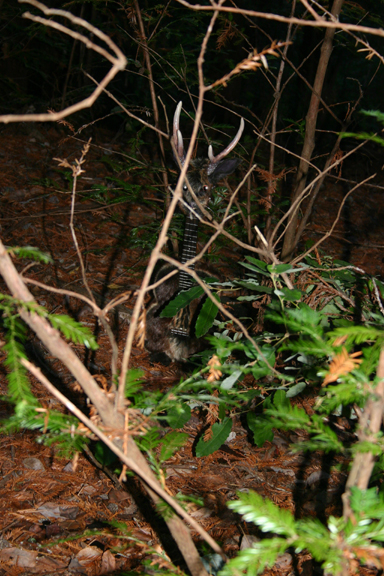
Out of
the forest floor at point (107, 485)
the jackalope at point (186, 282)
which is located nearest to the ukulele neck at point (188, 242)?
the jackalope at point (186, 282)

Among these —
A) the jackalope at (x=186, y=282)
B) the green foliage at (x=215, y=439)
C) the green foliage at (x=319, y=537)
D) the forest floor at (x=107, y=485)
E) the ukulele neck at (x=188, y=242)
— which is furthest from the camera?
the ukulele neck at (x=188, y=242)

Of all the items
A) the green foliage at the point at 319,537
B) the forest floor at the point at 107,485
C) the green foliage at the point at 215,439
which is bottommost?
the forest floor at the point at 107,485

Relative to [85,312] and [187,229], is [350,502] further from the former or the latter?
[85,312]

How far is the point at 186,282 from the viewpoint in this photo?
324cm

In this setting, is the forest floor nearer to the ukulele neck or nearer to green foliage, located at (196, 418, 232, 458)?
green foliage, located at (196, 418, 232, 458)

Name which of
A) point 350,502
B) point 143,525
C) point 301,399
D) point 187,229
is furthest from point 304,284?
point 350,502

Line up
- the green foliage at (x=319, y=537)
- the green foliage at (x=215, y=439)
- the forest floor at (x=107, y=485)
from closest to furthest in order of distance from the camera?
the green foliage at (x=319, y=537)
the forest floor at (x=107, y=485)
the green foliage at (x=215, y=439)

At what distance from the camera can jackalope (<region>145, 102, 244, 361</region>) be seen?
296cm

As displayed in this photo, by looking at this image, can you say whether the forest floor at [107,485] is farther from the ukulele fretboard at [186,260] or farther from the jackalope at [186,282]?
the ukulele fretboard at [186,260]

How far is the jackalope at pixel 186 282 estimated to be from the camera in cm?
296

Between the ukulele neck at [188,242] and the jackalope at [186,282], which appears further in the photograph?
the ukulele neck at [188,242]

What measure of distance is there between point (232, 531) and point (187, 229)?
1954 mm

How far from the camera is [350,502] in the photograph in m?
0.81

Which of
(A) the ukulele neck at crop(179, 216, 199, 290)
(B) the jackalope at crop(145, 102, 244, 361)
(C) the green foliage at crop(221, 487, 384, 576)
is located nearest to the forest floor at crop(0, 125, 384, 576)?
(B) the jackalope at crop(145, 102, 244, 361)
